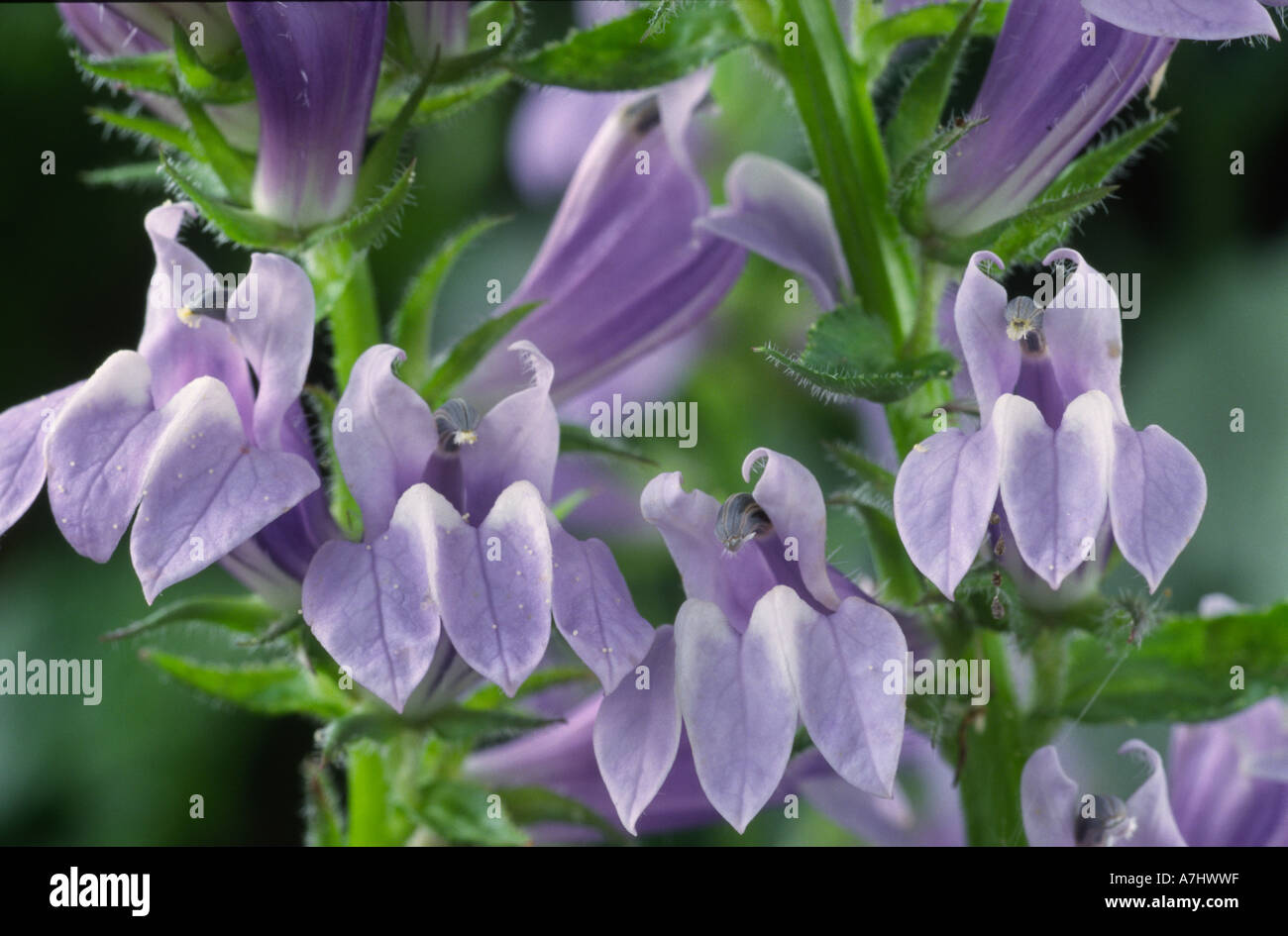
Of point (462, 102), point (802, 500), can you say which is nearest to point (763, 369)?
point (462, 102)

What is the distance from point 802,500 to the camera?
0.77 meters

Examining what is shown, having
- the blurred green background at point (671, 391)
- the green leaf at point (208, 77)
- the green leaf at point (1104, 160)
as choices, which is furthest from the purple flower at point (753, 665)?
the blurred green background at point (671, 391)

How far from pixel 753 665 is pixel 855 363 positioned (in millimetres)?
156

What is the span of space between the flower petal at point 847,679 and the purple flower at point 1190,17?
0.29m

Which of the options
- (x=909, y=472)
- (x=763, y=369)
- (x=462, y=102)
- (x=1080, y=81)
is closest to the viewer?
(x=909, y=472)

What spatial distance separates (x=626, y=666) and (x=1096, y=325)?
0.28 meters

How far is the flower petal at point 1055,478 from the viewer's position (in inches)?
26.7

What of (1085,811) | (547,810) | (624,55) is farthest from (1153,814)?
(624,55)

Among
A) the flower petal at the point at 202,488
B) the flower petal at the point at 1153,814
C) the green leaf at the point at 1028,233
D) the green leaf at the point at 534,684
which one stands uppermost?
the green leaf at the point at 1028,233

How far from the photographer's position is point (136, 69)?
88cm

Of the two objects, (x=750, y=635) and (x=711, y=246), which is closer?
(x=750, y=635)

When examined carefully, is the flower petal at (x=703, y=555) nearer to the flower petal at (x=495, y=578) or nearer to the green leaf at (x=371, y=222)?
the flower petal at (x=495, y=578)

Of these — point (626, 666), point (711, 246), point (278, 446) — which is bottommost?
point (626, 666)
